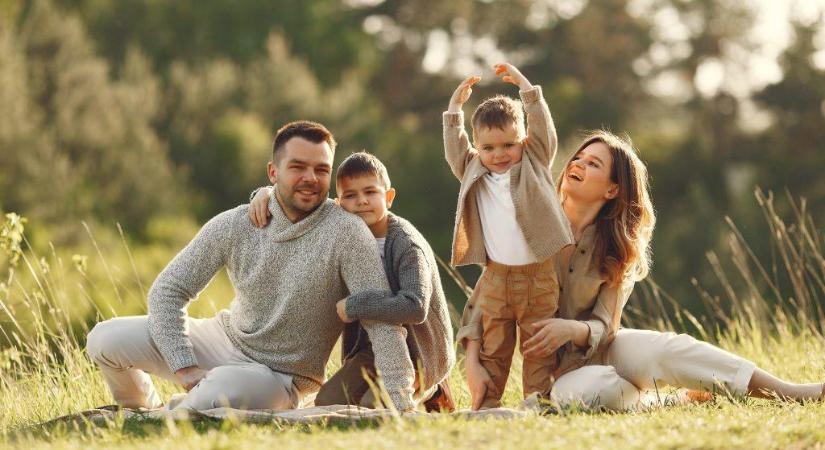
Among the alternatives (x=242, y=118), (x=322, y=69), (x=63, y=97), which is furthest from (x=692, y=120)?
(x=63, y=97)

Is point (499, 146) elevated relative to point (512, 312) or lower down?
elevated

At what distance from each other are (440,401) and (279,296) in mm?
863

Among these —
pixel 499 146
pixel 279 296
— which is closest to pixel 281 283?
pixel 279 296

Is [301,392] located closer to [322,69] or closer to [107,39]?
[107,39]

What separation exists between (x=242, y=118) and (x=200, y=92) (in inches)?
46.1

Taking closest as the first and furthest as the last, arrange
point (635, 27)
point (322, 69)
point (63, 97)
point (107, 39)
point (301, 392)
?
point (301, 392)
point (63, 97)
point (107, 39)
point (322, 69)
point (635, 27)

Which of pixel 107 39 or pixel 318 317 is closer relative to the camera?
pixel 318 317

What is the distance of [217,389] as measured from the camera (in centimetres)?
447

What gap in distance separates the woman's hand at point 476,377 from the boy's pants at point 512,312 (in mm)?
22

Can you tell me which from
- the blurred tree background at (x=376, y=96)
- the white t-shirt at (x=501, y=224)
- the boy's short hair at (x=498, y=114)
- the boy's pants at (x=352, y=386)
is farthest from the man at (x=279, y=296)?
the blurred tree background at (x=376, y=96)

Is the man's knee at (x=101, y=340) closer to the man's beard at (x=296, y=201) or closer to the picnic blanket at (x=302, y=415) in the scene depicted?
the picnic blanket at (x=302, y=415)

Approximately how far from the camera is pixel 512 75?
469cm

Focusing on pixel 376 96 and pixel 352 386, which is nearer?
pixel 352 386

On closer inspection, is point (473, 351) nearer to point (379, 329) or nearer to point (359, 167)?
point (379, 329)
